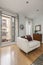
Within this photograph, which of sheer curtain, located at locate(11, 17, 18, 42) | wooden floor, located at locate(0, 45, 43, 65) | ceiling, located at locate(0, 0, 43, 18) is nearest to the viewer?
wooden floor, located at locate(0, 45, 43, 65)

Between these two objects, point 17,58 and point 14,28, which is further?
point 14,28

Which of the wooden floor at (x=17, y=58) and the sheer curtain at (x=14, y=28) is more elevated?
the sheer curtain at (x=14, y=28)

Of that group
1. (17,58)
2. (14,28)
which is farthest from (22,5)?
(17,58)

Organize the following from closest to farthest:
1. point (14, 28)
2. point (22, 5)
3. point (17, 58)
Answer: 1. point (17, 58)
2. point (22, 5)
3. point (14, 28)

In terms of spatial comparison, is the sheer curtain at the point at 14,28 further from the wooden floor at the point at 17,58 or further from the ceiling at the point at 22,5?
the wooden floor at the point at 17,58

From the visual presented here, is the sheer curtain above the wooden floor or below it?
above

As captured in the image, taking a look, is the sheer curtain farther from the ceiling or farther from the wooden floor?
the wooden floor

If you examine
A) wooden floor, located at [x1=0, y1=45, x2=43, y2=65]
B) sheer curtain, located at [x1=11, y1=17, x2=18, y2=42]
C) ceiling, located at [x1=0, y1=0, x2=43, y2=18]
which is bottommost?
wooden floor, located at [x1=0, y1=45, x2=43, y2=65]

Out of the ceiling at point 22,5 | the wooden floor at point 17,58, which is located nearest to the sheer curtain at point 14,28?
the ceiling at point 22,5

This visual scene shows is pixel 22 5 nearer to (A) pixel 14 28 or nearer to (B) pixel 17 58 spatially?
(A) pixel 14 28

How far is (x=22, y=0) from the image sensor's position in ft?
10.7

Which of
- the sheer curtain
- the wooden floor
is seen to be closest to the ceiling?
the sheer curtain

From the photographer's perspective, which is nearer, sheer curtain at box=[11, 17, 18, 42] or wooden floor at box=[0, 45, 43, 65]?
wooden floor at box=[0, 45, 43, 65]

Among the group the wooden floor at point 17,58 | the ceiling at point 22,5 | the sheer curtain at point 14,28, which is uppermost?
the ceiling at point 22,5
